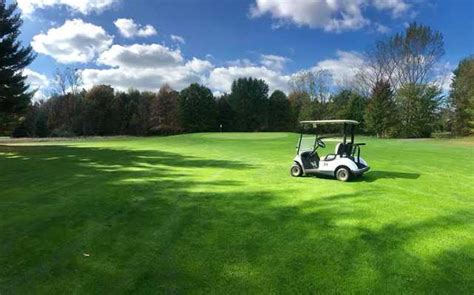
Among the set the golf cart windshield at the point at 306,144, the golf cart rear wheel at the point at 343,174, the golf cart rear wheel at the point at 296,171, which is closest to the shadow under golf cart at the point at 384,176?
the golf cart rear wheel at the point at 343,174

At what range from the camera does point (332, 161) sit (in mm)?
11672

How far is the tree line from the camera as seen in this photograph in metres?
50.0

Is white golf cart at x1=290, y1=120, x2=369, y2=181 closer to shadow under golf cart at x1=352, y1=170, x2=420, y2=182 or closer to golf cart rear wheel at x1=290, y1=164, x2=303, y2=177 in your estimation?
golf cart rear wheel at x1=290, y1=164, x2=303, y2=177

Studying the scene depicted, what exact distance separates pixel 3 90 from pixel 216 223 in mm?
26287

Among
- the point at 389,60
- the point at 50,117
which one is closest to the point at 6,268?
the point at 389,60

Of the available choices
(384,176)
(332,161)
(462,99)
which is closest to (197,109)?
(462,99)

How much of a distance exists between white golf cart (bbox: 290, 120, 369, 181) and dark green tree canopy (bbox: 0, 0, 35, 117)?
23.1 m

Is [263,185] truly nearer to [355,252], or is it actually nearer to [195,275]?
[355,252]

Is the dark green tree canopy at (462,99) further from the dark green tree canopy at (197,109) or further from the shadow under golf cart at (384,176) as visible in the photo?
the shadow under golf cart at (384,176)

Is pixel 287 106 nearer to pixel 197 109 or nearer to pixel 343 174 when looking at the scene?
pixel 197 109

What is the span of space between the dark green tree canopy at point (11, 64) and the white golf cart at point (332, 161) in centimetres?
2311

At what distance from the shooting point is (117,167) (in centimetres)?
1473

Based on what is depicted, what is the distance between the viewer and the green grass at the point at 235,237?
4.64 metres

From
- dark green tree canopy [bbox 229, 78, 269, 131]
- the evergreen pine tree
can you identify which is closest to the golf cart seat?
the evergreen pine tree
